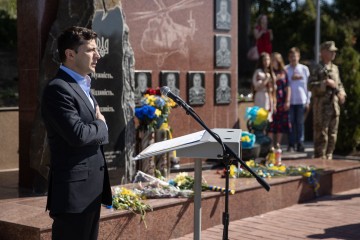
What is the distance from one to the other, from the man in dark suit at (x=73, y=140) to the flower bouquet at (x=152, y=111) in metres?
4.14

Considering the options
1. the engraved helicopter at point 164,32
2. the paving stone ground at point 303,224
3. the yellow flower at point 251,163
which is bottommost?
the paving stone ground at point 303,224

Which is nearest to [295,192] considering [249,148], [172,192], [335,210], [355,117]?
[335,210]

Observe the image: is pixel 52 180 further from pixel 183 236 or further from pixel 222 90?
pixel 222 90

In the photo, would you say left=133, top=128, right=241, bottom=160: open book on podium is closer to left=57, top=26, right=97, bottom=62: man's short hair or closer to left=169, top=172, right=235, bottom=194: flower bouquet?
left=57, top=26, right=97, bottom=62: man's short hair

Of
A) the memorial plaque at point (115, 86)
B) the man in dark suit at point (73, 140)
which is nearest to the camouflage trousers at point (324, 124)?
the memorial plaque at point (115, 86)

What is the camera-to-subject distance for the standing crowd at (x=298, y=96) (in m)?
11.2

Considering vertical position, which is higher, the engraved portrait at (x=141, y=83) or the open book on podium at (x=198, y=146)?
the engraved portrait at (x=141, y=83)

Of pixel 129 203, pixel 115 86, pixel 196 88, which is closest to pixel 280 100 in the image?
pixel 196 88

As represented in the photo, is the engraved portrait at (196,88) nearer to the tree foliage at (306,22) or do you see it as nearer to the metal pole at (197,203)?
the metal pole at (197,203)

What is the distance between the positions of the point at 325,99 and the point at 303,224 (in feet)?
13.0

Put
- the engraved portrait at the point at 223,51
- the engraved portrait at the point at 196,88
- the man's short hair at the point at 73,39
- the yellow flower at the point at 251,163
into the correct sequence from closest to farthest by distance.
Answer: the man's short hair at the point at 73,39 < the yellow flower at the point at 251,163 < the engraved portrait at the point at 196,88 < the engraved portrait at the point at 223,51

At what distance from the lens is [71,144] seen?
13.6 feet

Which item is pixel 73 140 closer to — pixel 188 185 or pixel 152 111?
pixel 188 185

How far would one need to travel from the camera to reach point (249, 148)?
10117 millimetres
